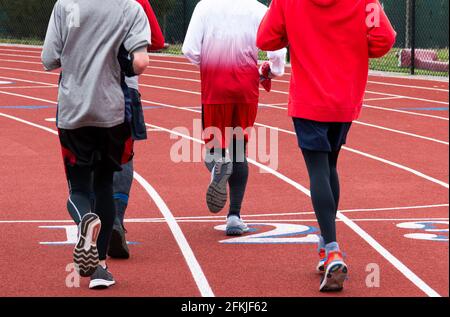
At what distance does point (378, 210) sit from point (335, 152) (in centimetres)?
246

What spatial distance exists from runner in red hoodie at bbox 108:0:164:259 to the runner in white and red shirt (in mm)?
663

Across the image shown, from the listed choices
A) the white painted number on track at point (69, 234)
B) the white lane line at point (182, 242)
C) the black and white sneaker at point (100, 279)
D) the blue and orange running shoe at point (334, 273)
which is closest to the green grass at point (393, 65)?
the white lane line at point (182, 242)

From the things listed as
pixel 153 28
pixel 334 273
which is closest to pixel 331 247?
pixel 334 273

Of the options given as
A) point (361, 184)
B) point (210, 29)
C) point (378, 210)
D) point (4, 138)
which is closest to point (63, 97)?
point (210, 29)

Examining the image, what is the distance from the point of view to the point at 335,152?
21.1 ft

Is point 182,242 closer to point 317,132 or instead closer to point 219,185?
point 219,185

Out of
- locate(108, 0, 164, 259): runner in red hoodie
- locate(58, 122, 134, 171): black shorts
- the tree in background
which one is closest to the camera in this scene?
locate(58, 122, 134, 171): black shorts

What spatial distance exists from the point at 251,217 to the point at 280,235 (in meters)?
0.79

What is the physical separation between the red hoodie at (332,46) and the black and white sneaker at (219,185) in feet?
5.34

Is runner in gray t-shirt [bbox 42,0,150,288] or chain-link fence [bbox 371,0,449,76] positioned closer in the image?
runner in gray t-shirt [bbox 42,0,150,288]

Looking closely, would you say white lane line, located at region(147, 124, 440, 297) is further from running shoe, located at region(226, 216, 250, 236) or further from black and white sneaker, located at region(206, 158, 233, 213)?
black and white sneaker, located at region(206, 158, 233, 213)

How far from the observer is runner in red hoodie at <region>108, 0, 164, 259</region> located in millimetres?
6594

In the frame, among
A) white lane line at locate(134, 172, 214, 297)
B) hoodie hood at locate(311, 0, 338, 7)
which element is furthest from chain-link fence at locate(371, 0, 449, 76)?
hoodie hood at locate(311, 0, 338, 7)

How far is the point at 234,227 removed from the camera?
7.84 m
